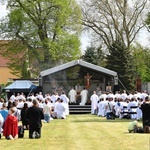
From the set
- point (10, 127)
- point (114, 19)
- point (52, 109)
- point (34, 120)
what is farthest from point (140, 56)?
point (10, 127)

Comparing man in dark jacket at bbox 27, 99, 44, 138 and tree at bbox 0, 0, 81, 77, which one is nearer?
man in dark jacket at bbox 27, 99, 44, 138

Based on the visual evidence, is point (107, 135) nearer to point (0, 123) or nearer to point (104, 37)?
point (0, 123)

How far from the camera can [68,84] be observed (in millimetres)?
49156

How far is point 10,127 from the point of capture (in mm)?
20656

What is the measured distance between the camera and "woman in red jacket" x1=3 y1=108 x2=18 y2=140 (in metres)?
20.6

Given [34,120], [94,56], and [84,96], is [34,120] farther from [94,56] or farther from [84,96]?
[94,56]

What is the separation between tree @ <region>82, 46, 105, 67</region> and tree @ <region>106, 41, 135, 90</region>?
3878 millimetres

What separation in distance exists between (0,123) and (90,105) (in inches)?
971

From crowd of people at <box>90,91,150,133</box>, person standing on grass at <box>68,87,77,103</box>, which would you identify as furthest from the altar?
crowd of people at <box>90,91,150,133</box>

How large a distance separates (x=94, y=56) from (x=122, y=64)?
17.9 ft

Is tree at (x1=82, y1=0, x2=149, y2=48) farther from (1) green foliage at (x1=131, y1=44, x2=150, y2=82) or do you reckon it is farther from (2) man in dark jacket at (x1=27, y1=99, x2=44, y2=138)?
(2) man in dark jacket at (x1=27, y1=99, x2=44, y2=138)

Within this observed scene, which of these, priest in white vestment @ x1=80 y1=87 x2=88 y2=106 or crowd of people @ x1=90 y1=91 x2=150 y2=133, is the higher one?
priest in white vestment @ x1=80 y1=87 x2=88 y2=106

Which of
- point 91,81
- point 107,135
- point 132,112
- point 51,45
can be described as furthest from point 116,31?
point 107,135

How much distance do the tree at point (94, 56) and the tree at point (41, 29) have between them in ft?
10.8
